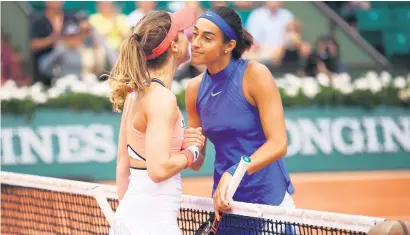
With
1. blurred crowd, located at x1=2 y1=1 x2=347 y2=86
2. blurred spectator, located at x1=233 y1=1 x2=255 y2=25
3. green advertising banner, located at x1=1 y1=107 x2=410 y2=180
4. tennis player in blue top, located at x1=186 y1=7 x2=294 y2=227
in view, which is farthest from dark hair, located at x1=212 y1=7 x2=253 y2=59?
blurred spectator, located at x1=233 y1=1 x2=255 y2=25

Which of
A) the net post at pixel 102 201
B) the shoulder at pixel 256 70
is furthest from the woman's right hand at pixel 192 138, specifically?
the net post at pixel 102 201

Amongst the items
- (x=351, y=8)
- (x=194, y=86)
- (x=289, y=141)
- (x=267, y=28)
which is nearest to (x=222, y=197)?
(x=194, y=86)

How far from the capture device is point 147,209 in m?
3.76

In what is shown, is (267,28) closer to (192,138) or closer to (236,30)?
(236,30)

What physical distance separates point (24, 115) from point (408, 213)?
195 inches

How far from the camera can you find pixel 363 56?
1399cm

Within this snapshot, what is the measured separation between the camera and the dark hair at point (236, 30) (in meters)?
4.21

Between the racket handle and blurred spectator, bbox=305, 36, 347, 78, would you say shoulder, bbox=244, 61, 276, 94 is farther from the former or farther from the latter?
blurred spectator, bbox=305, 36, 347, 78

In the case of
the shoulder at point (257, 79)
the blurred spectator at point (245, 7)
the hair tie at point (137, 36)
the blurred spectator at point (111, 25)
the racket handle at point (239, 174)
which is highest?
the blurred spectator at point (245, 7)

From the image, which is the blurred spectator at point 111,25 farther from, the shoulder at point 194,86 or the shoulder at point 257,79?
the shoulder at point 257,79

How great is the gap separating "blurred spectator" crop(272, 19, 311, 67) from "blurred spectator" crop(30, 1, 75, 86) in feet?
10.0

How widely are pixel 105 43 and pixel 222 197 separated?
337 inches

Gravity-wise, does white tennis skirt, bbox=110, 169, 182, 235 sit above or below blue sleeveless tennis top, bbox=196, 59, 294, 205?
below

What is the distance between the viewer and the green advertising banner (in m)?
11.3
